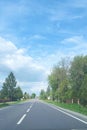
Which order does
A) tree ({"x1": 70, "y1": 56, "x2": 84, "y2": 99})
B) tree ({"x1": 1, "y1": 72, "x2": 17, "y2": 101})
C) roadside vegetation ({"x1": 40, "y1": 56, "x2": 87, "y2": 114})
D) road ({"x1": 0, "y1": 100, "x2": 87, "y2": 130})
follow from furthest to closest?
tree ({"x1": 1, "y1": 72, "x2": 17, "y2": 101}) < tree ({"x1": 70, "y1": 56, "x2": 84, "y2": 99}) < roadside vegetation ({"x1": 40, "y1": 56, "x2": 87, "y2": 114}) < road ({"x1": 0, "y1": 100, "x2": 87, "y2": 130})

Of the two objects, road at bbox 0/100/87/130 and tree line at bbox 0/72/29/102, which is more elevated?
tree line at bbox 0/72/29/102

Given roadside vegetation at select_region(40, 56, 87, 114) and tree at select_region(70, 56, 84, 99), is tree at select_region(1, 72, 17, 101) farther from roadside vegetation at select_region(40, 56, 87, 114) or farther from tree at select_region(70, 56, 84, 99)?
tree at select_region(70, 56, 84, 99)

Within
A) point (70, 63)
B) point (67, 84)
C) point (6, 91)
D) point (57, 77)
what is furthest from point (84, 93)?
point (6, 91)

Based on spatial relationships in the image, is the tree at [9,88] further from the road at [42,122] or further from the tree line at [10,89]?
the road at [42,122]

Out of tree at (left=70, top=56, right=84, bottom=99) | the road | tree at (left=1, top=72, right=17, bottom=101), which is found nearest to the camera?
the road

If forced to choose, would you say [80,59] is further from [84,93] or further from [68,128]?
[68,128]

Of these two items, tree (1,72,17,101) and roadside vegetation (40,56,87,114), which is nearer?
roadside vegetation (40,56,87,114)

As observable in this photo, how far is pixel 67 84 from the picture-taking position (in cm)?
8269

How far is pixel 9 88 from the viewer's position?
19238 cm

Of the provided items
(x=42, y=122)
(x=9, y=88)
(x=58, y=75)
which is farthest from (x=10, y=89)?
(x=42, y=122)

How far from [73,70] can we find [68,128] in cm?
7355

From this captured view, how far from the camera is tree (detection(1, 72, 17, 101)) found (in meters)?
191

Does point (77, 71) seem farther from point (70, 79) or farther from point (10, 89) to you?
point (10, 89)

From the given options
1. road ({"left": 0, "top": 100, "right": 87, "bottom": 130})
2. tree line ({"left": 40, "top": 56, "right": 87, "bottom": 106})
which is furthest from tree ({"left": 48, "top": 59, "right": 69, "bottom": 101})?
road ({"left": 0, "top": 100, "right": 87, "bottom": 130})
